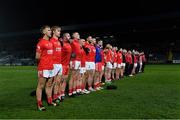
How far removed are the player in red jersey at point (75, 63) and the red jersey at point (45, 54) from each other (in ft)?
7.76

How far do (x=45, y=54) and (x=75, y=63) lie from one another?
2.67m

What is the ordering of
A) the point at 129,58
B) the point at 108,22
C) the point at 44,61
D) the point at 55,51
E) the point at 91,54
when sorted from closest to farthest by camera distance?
the point at 44,61 < the point at 55,51 < the point at 91,54 < the point at 129,58 < the point at 108,22

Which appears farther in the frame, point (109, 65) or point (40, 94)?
point (109, 65)

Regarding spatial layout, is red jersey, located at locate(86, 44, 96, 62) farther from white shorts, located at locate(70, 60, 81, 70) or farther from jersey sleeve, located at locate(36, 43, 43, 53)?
jersey sleeve, located at locate(36, 43, 43, 53)

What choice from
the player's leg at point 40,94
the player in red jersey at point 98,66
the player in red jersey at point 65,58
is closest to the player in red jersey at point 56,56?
the player's leg at point 40,94

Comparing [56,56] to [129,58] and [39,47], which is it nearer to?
[39,47]

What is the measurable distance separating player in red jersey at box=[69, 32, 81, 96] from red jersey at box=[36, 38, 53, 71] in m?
2.37

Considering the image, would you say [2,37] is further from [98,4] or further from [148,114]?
[148,114]

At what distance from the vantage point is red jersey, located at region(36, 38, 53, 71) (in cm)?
856

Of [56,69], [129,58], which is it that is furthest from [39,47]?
[129,58]

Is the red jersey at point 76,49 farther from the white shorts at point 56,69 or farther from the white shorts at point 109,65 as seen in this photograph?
the white shorts at point 109,65

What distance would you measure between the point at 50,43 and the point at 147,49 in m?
Result: 47.0

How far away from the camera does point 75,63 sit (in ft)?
36.8

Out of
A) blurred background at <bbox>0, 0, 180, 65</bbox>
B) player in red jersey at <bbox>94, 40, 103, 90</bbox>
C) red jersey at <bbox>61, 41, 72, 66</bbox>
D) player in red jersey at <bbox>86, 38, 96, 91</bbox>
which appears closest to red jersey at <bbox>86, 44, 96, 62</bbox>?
player in red jersey at <bbox>86, 38, 96, 91</bbox>
